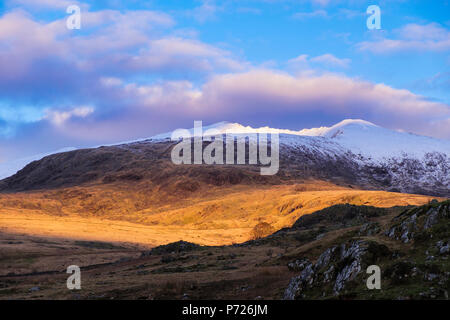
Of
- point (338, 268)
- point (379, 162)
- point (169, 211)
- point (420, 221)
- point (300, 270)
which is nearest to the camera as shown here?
point (338, 268)

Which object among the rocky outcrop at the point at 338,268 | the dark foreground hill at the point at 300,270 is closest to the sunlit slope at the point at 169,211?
the dark foreground hill at the point at 300,270

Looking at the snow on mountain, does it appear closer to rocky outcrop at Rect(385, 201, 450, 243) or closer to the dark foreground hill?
the dark foreground hill

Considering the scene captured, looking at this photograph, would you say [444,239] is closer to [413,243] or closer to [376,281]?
[413,243]

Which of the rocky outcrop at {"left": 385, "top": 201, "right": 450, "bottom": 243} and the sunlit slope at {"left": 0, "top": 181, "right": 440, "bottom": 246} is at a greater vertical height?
the rocky outcrop at {"left": 385, "top": 201, "right": 450, "bottom": 243}

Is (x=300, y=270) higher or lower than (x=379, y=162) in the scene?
lower

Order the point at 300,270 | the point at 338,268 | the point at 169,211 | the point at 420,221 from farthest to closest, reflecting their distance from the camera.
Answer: the point at 169,211 < the point at 300,270 < the point at 420,221 < the point at 338,268

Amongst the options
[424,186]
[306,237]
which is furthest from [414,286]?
[424,186]

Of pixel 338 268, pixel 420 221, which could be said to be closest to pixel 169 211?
pixel 420 221

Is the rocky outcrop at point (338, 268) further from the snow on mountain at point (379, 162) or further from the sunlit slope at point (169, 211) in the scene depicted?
the snow on mountain at point (379, 162)

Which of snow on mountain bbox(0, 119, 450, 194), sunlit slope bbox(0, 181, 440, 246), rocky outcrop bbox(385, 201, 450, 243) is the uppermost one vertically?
snow on mountain bbox(0, 119, 450, 194)

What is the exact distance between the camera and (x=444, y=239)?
14.3 metres

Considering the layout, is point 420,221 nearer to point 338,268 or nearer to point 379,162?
point 338,268

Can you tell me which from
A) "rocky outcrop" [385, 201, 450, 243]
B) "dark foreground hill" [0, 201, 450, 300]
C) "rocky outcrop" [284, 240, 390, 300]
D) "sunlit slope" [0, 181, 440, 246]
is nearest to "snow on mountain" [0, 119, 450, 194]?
"sunlit slope" [0, 181, 440, 246]
